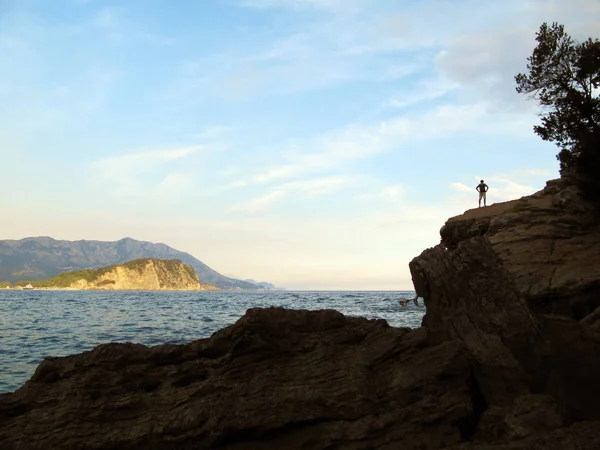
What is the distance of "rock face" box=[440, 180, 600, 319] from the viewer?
1920cm

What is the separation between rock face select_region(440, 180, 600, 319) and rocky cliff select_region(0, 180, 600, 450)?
9968 mm

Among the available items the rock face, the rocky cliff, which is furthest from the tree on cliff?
the rocky cliff

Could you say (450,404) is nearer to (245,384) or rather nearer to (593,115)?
(245,384)

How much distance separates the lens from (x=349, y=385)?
8617mm

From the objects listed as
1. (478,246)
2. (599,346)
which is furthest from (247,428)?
(599,346)

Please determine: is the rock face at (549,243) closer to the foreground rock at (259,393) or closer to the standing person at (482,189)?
the standing person at (482,189)

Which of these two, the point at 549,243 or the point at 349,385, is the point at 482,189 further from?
the point at 349,385

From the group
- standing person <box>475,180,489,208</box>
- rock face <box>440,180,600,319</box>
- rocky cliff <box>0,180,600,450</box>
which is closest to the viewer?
rocky cliff <box>0,180,600,450</box>

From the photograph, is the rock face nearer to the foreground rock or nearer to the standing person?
the standing person

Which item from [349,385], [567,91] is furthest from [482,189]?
[349,385]

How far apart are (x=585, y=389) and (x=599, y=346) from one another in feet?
3.71

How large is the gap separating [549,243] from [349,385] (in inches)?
715

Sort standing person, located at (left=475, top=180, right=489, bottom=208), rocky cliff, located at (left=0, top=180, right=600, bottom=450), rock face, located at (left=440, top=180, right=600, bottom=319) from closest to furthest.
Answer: rocky cliff, located at (left=0, top=180, right=600, bottom=450) < rock face, located at (left=440, top=180, right=600, bottom=319) < standing person, located at (left=475, top=180, right=489, bottom=208)

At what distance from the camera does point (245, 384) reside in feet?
28.8
